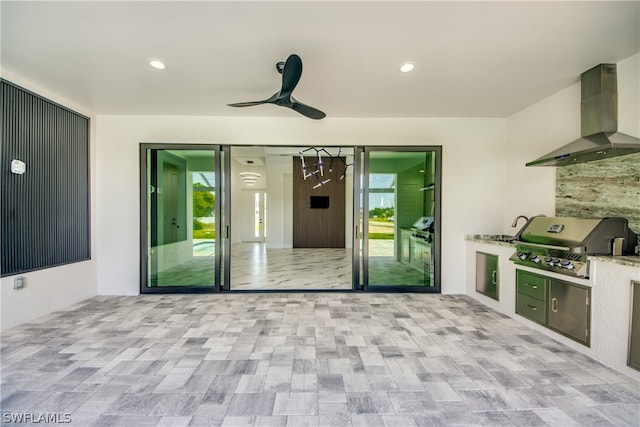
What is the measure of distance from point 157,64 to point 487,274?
4937mm

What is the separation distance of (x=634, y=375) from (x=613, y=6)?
2851mm

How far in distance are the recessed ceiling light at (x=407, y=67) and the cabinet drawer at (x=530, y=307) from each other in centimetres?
296

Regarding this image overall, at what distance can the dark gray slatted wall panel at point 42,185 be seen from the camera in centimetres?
303

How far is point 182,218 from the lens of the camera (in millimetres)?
4652

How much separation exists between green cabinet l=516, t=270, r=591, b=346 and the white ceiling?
2292 millimetres

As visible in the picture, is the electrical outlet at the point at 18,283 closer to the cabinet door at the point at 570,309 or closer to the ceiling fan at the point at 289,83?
the ceiling fan at the point at 289,83

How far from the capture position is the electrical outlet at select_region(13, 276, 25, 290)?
120 inches

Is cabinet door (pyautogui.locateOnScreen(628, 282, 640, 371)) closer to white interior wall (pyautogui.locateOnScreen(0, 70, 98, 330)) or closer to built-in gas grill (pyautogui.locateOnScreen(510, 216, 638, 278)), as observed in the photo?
built-in gas grill (pyautogui.locateOnScreen(510, 216, 638, 278))

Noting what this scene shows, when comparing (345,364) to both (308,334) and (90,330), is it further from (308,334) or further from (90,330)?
(90,330)

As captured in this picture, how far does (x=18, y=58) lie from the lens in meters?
2.73

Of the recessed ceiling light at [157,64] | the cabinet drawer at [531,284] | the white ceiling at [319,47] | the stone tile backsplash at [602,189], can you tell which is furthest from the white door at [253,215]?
the stone tile backsplash at [602,189]

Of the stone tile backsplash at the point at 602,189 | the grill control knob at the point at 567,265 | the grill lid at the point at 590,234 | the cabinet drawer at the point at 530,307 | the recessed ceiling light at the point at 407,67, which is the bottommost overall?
the cabinet drawer at the point at 530,307

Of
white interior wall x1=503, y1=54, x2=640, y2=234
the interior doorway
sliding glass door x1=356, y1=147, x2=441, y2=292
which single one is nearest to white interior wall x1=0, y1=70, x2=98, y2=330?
sliding glass door x1=356, y1=147, x2=441, y2=292

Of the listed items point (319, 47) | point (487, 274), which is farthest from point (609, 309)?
point (319, 47)
